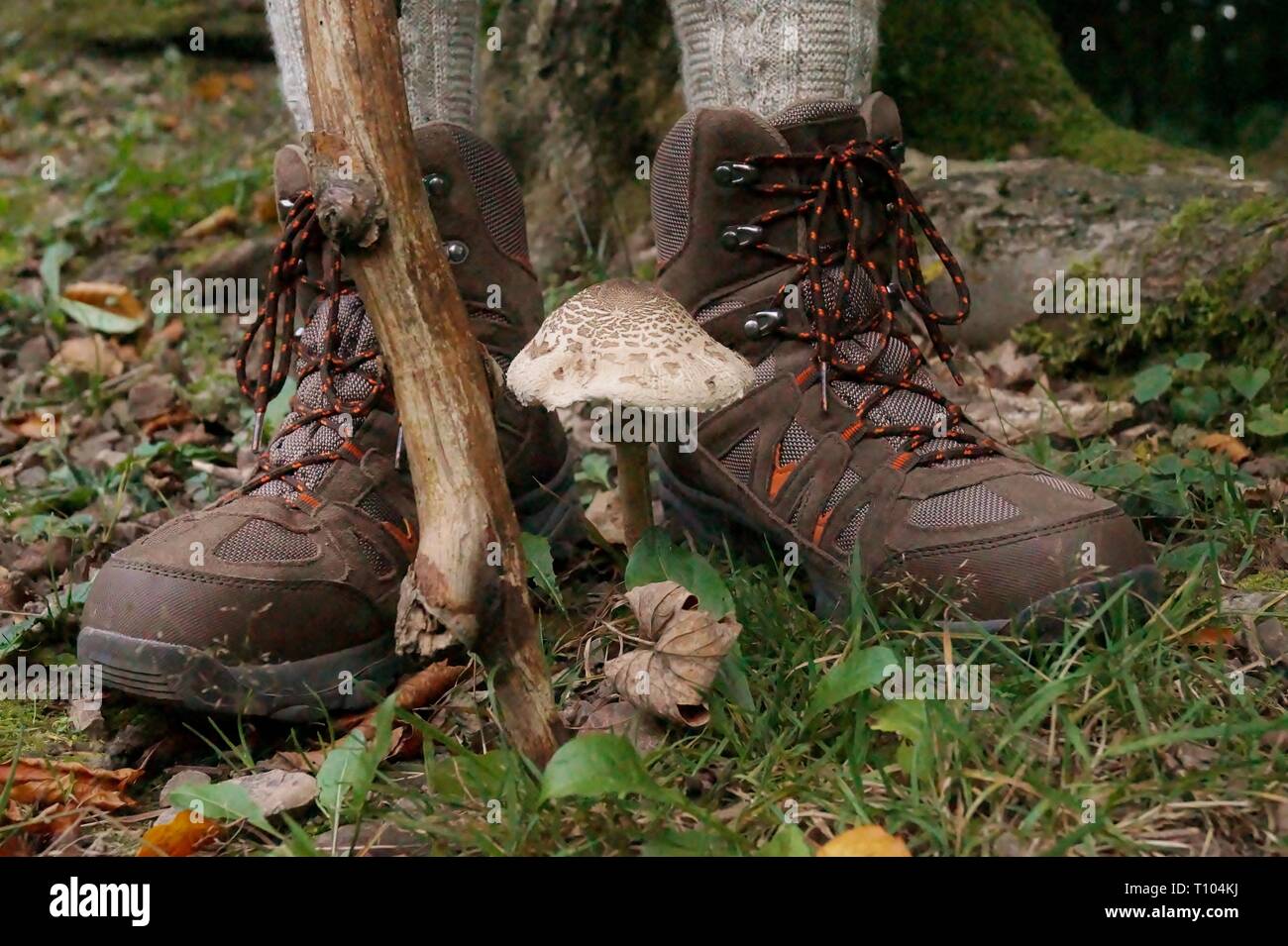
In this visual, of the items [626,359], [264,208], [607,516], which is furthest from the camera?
[264,208]

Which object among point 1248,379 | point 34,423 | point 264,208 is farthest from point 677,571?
point 264,208

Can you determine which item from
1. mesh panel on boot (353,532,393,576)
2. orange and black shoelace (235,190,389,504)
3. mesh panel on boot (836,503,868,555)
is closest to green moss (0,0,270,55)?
orange and black shoelace (235,190,389,504)

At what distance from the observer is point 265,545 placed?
173 cm

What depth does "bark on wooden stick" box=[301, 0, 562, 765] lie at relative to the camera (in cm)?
137

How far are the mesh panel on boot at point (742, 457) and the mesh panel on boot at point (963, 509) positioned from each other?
30 cm

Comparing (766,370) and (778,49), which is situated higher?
(778,49)

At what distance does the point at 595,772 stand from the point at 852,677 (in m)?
0.37

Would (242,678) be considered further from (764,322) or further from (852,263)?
(852,263)

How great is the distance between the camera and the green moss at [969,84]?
3.49 metres

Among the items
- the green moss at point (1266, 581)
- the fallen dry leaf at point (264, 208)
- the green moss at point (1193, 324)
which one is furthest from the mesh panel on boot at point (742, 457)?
the fallen dry leaf at point (264, 208)

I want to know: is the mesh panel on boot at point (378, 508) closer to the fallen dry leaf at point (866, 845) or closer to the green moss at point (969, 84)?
the fallen dry leaf at point (866, 845)

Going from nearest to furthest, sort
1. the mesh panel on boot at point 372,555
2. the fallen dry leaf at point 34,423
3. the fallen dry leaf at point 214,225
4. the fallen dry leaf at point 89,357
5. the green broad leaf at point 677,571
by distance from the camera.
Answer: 1. the green broad leaf at point 677,571
2. the mesh panel on boot at point 372,555
3. the fallen dry leaf at point 34,423
4. the fallen dry leaf at point 89,357
5. the fallen dry leaf at point 214,225
